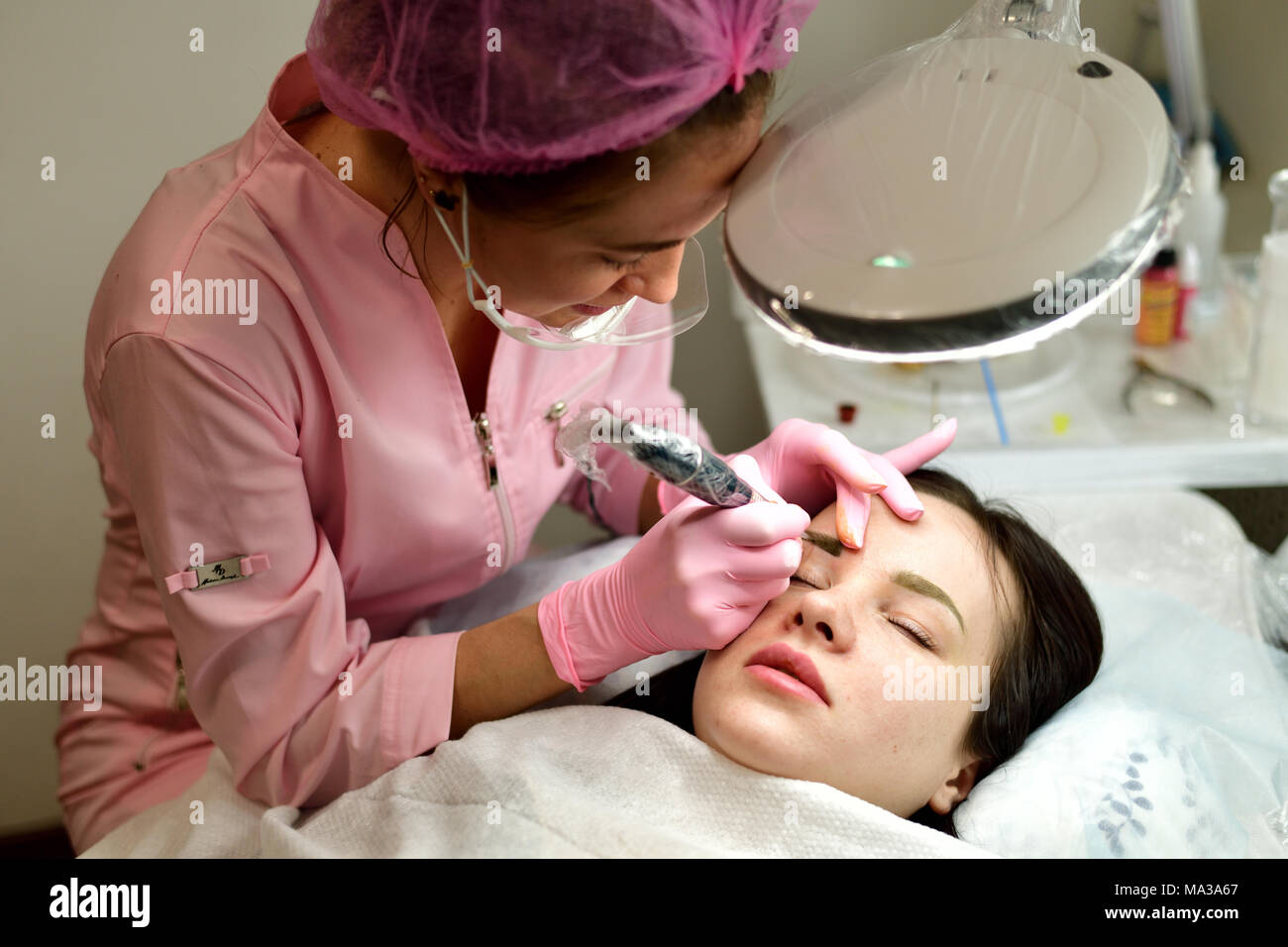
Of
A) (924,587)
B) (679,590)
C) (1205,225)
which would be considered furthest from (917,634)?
(1205,225)

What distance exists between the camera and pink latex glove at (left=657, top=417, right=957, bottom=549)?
123 cm

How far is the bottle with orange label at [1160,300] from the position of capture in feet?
6.10

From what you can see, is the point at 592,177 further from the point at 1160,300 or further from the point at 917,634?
the point at 1160,300

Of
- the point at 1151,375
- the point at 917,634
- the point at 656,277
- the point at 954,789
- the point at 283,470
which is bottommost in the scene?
the point at 954,789

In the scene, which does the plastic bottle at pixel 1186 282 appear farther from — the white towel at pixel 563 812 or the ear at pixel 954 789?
the white towel at pixel 563 812

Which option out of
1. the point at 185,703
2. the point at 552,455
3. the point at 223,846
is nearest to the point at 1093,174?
the point at 552,455

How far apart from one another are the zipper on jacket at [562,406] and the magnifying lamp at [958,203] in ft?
1.80

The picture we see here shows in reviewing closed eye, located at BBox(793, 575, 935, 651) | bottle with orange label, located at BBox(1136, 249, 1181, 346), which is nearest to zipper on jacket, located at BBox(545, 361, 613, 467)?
closed eye, located at BBox(793, 575, 935, 651)

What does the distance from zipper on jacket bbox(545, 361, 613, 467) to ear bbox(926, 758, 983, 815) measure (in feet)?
1.94

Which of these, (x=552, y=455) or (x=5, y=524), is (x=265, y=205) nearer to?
(x=552, y=455)

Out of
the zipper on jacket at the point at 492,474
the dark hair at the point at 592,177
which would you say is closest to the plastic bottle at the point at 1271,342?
the dark hair at the point at 592,177

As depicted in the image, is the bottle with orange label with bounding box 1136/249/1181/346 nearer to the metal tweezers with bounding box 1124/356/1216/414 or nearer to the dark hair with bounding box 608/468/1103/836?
the metal tweezers with bounding box 1124/356/1216/414

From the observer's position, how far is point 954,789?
125 centimetres

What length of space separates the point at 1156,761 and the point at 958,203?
74cm
